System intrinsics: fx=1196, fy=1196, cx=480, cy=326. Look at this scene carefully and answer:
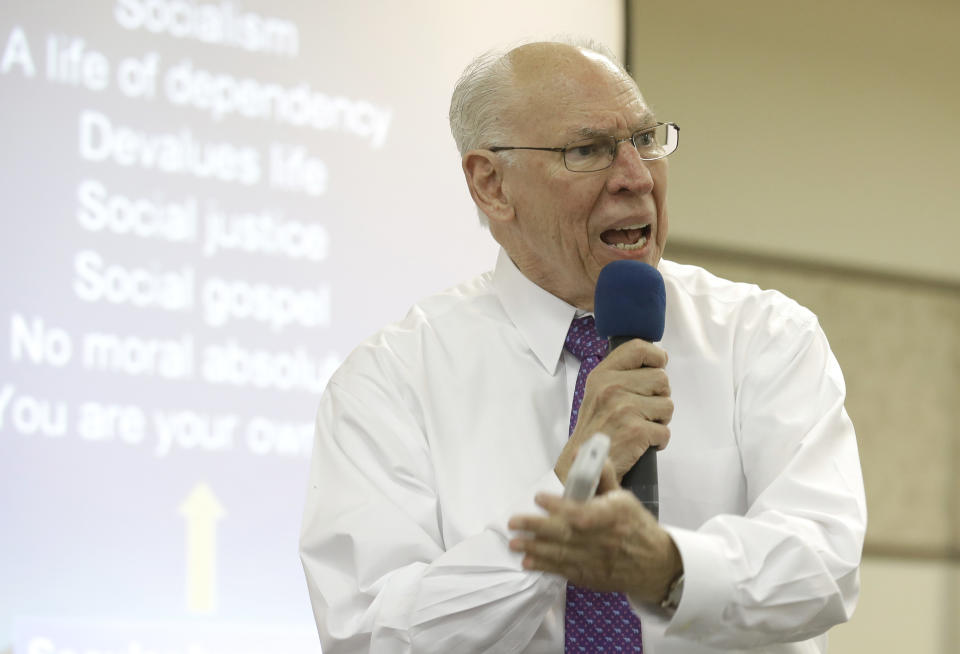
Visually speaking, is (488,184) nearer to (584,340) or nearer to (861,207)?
(584,340)

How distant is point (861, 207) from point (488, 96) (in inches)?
106

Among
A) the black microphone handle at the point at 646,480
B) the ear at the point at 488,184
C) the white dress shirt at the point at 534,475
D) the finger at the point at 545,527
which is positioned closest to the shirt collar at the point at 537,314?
the white dress shirt at the point at 534,475

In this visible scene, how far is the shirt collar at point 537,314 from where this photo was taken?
2045 mm

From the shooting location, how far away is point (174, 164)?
3.32 metres

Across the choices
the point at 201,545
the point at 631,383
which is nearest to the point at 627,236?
the point at 631,383

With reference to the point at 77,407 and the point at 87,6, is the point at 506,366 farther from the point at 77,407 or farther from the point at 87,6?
the point at 87,6

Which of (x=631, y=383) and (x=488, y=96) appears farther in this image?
(x=488, y=96)

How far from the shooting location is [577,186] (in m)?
2.07

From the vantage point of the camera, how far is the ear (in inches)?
87.7

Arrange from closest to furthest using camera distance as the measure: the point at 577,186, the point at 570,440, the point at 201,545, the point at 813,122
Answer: the point at 570,440, the point at 577,186, the point at 201,545, the point at 813,122

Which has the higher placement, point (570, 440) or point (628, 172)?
point (628, 172)

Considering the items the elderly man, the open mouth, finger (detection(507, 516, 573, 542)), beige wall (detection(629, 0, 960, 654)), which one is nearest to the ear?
the elderly man

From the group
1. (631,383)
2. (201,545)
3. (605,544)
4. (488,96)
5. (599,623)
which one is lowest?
(201,545)

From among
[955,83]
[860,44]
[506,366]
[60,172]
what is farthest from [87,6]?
[955,83]
